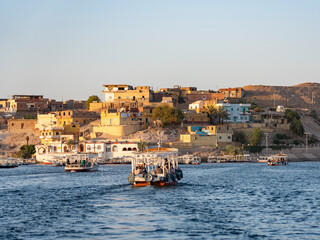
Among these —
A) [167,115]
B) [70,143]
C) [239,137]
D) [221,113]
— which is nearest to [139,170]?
[70,143]

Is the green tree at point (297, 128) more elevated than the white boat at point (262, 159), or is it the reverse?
the green tree at point (297, 128)

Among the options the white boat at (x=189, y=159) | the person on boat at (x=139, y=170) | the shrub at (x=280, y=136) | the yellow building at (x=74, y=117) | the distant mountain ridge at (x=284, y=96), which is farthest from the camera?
the distant mountain ridge at (x=284, y=96)

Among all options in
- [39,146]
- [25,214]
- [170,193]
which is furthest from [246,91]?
[25,214]

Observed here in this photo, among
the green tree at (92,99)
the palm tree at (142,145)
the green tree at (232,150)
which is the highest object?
the green tree at (92,99)

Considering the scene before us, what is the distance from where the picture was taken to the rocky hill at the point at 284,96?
170875 mm

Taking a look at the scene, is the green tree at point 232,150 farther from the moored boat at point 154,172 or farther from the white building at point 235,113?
the moored boat at point 154,172

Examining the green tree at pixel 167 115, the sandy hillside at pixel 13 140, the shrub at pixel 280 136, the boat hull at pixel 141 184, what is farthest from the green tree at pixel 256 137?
the boat hull at pixel 141 184

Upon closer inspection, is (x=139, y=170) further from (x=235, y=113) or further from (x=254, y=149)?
(x=235, y=113)

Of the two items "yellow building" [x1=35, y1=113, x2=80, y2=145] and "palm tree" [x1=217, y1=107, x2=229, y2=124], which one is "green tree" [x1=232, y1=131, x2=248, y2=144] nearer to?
"palm tree" [x1=217, y1=107, x2=229, y2=124]

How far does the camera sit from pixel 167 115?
11625 cm

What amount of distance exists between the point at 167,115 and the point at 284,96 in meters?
77.8

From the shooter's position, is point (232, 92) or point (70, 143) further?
point (232, 92)

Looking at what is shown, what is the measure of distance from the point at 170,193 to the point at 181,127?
7348cm

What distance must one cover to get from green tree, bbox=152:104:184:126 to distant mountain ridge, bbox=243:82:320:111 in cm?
5012
